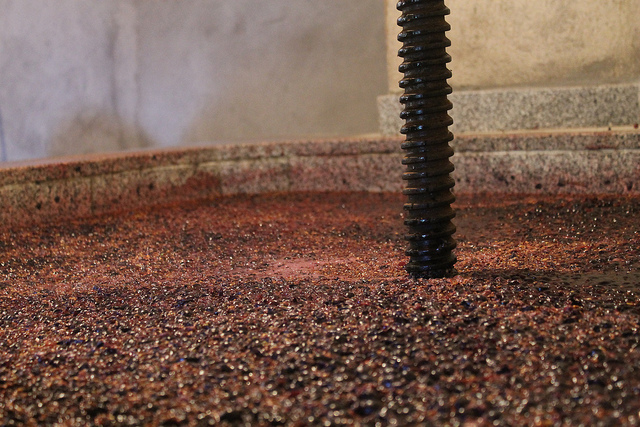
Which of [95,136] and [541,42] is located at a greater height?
[541,42]

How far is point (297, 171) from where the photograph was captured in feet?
14.4

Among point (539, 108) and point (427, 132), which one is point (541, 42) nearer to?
point (539, 108)

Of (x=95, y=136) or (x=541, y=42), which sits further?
(x=95, y=136)

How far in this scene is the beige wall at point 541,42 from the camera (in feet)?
13.3

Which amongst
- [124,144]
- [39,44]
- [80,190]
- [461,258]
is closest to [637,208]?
[461,258]

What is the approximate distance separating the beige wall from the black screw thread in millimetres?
2442

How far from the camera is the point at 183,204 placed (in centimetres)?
416

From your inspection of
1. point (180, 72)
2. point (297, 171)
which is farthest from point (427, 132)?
point (180, 72)

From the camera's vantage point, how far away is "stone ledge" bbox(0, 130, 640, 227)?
139 inches

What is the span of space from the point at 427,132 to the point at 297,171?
2.39 m

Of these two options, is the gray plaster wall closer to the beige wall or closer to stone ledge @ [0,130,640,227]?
the beige wall

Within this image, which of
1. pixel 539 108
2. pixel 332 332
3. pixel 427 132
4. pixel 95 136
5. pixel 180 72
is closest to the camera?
pixel 332 332

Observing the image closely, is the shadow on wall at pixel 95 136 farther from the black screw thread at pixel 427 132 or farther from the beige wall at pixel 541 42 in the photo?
the black screw thread at pixel 427 132

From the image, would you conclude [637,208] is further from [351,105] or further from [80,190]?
[351,105]
